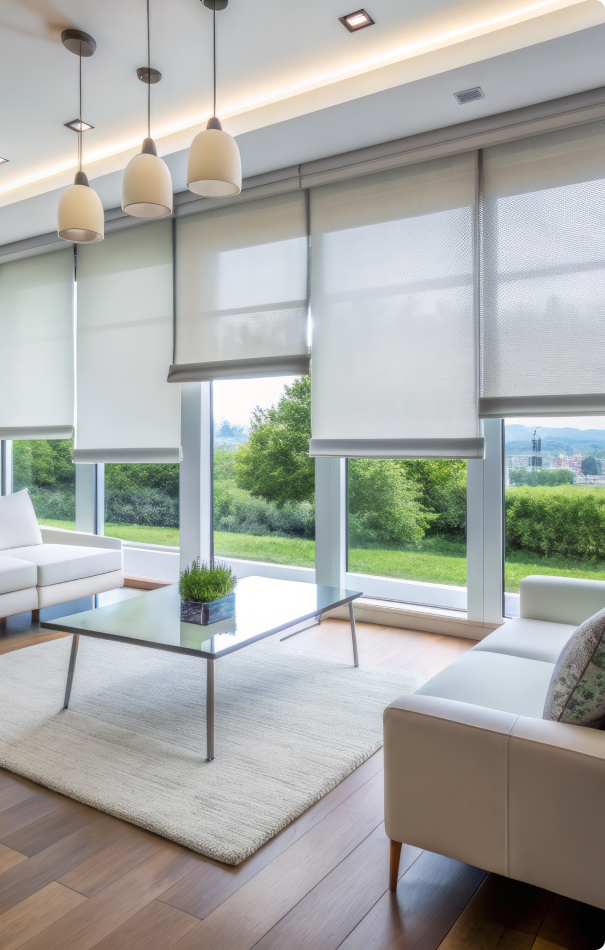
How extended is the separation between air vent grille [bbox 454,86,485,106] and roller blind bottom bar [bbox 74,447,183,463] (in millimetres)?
2923

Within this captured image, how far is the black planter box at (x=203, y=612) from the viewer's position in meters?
2.96

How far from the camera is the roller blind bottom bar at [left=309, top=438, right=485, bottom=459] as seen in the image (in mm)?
3659

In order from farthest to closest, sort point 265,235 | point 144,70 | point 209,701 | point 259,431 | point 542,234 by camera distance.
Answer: point 259,431 → point 265,235 → point 542,234 → point 144,70 → point 209,701

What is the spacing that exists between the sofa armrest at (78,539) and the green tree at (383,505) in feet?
6.07

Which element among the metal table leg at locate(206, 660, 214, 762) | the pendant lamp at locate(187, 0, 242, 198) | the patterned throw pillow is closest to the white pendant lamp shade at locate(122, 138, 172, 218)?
the pendant lamp at locate(187, 0, 242, 198)

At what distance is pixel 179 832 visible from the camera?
2.04m

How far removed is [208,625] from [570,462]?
2.22 m

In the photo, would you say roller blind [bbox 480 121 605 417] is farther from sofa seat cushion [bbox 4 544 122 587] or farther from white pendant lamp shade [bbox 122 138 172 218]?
sofa seat cushion [bbox 4 544 122 587]

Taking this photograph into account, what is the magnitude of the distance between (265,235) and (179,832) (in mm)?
3577

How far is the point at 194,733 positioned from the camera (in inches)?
108

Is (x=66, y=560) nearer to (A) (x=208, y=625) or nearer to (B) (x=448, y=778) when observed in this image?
(A) (x=208, y=625)

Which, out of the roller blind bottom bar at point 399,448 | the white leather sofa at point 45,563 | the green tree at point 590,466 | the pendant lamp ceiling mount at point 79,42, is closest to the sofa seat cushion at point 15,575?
the white leather sofa at point 45,563

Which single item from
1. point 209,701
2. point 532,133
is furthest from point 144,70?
point 209,701

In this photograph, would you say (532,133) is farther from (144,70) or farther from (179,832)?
(179,832)
